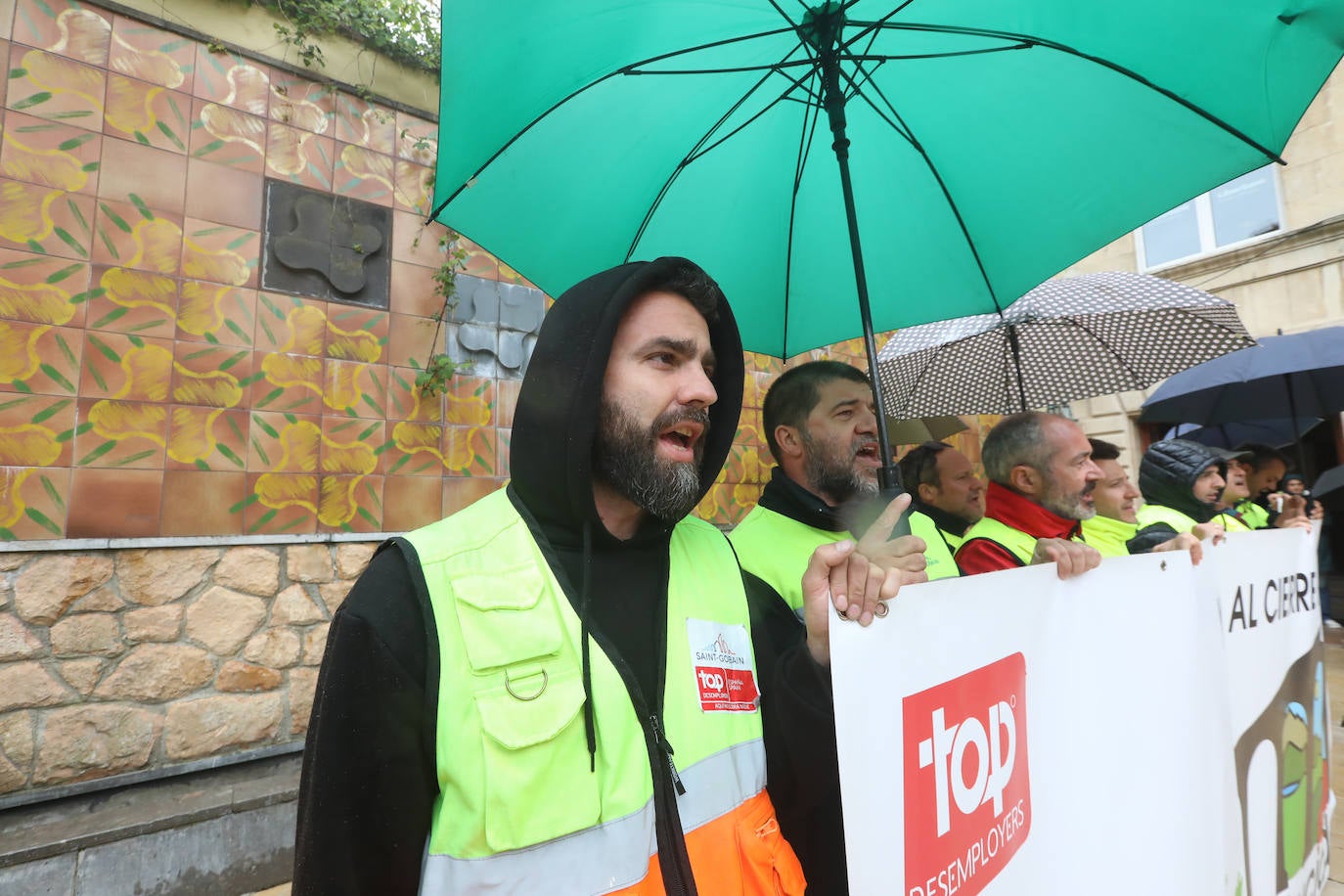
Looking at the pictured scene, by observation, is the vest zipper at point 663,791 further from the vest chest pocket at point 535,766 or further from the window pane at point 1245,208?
the window pane at point 1245,208

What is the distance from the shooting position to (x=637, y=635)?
1306 mm

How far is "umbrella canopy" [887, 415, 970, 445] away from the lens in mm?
5086

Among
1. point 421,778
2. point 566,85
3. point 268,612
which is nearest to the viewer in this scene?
point 421,778

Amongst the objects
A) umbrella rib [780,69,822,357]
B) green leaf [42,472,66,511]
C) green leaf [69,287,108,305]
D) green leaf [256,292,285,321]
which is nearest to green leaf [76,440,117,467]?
green leaf [42,472,66,511]

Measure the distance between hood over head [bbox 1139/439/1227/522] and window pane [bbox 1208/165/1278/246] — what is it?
7686 mm

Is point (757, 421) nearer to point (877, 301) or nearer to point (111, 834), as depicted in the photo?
point (877, 301)

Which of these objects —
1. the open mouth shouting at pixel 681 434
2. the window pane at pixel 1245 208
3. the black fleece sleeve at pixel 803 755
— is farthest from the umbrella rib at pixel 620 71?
the window pane at pixel 1245 208

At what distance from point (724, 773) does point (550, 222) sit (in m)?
1.46

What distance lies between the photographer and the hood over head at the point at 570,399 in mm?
1322

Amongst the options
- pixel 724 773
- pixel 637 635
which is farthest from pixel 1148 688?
pixel 637 635

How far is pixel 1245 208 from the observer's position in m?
9.84

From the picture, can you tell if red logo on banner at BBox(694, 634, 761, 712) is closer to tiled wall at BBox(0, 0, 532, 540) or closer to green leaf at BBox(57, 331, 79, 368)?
tiled wall at BBox(0, 0, 532, 540)

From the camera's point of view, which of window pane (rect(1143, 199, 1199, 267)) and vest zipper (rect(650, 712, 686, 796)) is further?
window pane (rect(1143, 199, 1199, 267))

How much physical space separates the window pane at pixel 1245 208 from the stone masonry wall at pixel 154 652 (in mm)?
12389
